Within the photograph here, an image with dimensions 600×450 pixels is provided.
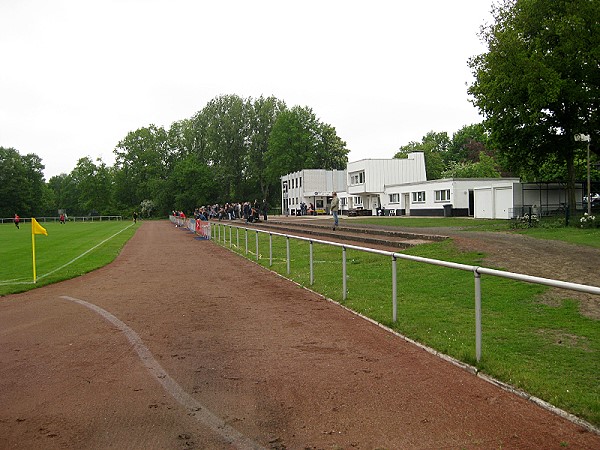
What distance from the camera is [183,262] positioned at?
19.0 meters

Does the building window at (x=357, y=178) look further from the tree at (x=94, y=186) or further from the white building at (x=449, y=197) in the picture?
the tree at (x=94, y=186)

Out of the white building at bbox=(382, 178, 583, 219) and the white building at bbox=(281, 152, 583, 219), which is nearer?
the white building at bbox=(382, 178, 583, 219)

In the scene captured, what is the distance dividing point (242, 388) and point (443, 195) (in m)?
46.8

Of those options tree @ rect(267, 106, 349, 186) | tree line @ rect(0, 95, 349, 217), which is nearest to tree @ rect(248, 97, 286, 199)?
tree line @ rect(0, 95, 349, 217)

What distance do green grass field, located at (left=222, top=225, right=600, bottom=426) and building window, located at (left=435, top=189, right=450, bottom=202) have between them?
37517 mm

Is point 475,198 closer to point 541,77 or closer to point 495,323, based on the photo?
point 541,77

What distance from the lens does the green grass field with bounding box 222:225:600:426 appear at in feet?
17.0

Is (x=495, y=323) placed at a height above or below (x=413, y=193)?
below

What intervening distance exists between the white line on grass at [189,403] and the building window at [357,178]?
59.6m

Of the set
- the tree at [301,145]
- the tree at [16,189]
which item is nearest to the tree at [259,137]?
the tree at [301,145]

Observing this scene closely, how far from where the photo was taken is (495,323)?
7859 millimetres

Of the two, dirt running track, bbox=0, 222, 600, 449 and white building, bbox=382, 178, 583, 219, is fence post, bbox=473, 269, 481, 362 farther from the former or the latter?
white building, bbox=382, 178, 583, 219

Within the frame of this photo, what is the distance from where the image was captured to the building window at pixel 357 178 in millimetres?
66119

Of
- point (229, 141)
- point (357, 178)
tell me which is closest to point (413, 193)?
point (357, 178)
